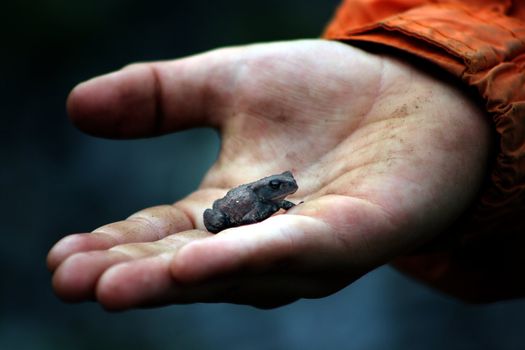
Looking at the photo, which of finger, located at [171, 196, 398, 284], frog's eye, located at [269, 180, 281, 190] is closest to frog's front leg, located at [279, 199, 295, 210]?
frog's eye, located at [269, 180, 281, 190]

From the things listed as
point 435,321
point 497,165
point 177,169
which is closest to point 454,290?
point 497,165

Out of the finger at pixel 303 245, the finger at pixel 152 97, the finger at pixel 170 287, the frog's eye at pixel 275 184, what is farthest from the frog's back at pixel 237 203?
the finger at pixel 152 97

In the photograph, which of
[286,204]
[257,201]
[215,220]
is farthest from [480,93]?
[215,220]

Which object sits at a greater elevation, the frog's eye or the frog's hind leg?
the frog's eye

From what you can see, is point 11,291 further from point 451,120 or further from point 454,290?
point 451,120

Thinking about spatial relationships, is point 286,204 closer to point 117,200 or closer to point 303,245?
point 303,245

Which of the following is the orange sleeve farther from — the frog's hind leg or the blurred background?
the blurred background
